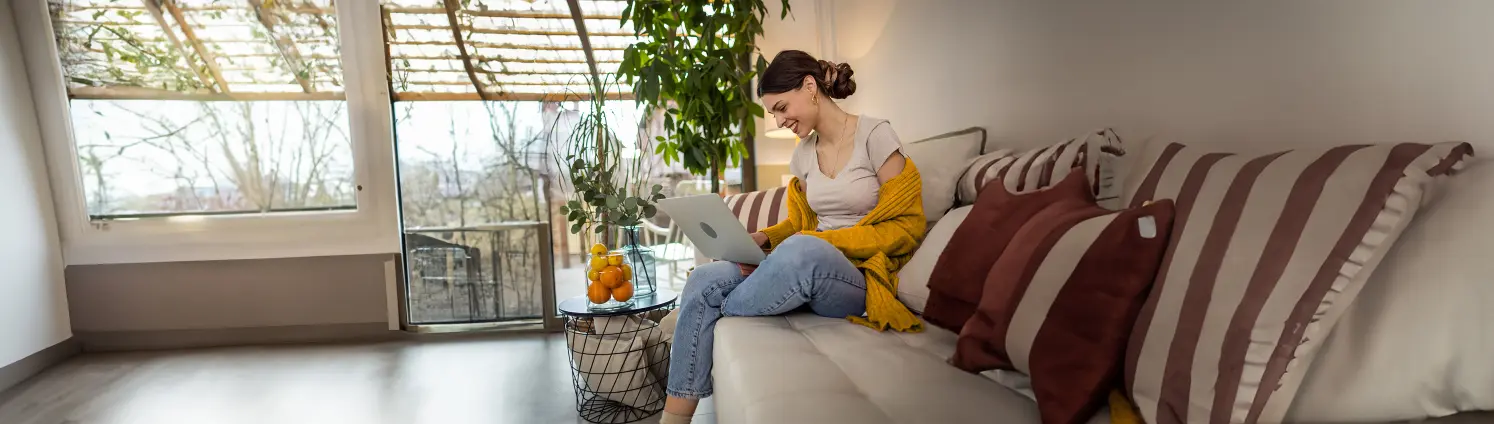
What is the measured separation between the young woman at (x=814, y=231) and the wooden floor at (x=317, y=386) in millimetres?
562

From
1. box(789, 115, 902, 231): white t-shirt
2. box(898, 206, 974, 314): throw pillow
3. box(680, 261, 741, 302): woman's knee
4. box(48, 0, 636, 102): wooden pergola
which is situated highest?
box(48, 0, 636, 102): wooden pergola

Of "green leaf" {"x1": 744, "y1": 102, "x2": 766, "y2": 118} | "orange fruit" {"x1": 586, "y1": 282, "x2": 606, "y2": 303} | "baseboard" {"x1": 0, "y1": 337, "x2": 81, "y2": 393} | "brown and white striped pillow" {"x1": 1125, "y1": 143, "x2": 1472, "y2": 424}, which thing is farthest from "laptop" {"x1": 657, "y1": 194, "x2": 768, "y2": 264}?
"baseboard" {"x1": 0, "y1": 337, "x2": 81, "y2": 393}

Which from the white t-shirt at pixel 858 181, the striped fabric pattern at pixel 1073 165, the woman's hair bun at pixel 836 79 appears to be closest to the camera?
the striped fabric pattern at pixel 1073 165

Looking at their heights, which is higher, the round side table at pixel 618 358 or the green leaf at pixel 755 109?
the green leaf at pixel 755 109

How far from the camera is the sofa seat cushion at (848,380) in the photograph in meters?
0.89

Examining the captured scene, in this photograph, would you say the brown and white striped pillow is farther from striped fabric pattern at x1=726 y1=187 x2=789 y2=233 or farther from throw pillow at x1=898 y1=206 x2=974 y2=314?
striped fabric pattern at x1=726 y1=187 x2=789 y2=233

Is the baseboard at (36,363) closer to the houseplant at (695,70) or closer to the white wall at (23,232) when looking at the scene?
the white wall at (23,232)

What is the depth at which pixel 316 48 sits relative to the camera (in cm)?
320

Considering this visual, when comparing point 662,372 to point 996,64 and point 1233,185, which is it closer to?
point 996,64

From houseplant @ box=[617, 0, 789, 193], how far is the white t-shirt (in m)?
1.17

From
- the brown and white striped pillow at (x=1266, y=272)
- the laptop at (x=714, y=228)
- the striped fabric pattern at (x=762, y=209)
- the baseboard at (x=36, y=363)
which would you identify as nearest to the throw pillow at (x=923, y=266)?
the laptop at (x=714, y=228)

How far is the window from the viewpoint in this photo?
3.07m

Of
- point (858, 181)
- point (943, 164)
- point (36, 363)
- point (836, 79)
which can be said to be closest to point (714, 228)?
point (858, 181)

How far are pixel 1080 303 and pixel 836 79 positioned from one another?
102 cm
